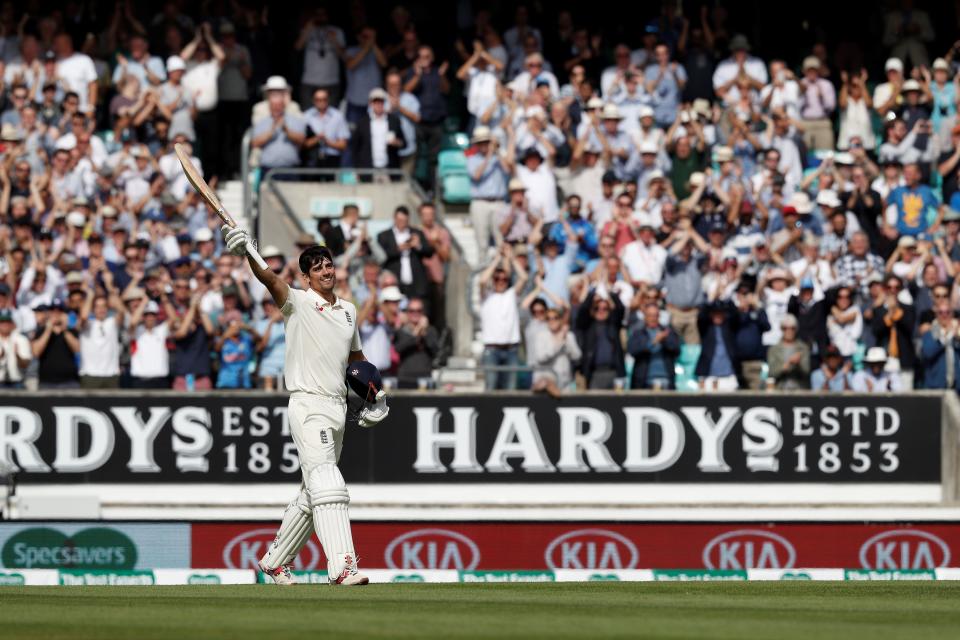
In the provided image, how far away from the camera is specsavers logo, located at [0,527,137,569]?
17688 mm

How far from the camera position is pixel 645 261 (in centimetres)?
2159

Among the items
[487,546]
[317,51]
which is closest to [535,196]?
[317,51]

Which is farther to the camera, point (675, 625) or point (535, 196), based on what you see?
point (535, 196)

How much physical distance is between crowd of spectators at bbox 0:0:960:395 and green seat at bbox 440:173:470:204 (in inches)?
19.8

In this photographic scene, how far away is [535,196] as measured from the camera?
74.5 ft

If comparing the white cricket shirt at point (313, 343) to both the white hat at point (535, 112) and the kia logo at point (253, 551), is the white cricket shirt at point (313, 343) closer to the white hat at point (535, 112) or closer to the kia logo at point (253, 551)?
the kia logo at point (253, 551)

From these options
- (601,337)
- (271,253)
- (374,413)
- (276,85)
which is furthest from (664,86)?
(374,413)

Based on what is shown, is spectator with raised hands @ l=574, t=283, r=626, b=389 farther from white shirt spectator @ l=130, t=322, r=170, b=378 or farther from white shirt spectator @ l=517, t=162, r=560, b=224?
white shirt spectator @ l=130, t=322, r=170, b=378

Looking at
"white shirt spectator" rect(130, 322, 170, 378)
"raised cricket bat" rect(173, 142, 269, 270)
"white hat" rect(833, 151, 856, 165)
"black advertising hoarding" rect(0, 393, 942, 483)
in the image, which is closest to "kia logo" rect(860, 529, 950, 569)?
"black advertising hoarding" rect(0, 393, 942, 483)

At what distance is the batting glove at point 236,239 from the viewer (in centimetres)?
1146

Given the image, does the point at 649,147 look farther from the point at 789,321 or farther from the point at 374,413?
the point at 374,413

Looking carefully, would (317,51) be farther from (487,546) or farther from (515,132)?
(487,546)

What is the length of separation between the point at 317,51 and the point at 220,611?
15.0 m

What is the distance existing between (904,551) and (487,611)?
27.8 ft
